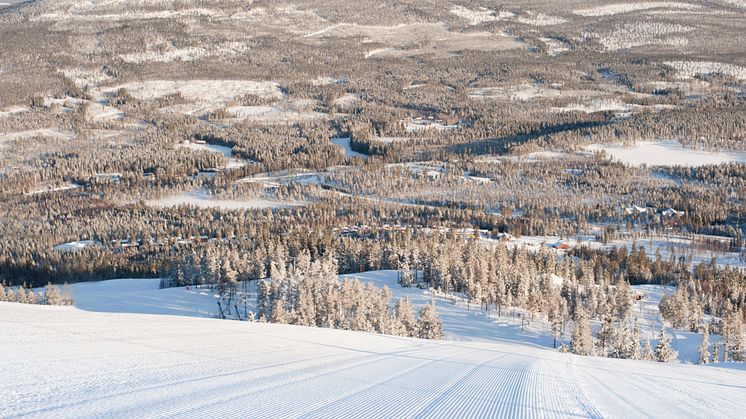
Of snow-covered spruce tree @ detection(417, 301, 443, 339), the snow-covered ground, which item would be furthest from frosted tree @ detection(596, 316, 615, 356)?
the snow-covered ground

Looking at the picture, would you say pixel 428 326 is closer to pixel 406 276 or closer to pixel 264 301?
pixel 264 301

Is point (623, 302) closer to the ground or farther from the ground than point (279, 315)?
closer to the ground

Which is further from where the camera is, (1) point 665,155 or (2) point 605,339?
(1) point 665,155

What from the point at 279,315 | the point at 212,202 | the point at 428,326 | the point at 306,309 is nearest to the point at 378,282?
the point at 428,326

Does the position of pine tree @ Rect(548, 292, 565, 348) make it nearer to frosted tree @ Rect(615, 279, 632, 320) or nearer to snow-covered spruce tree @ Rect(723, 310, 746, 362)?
frosted tree @ Rect(615, 279, 632, 320)

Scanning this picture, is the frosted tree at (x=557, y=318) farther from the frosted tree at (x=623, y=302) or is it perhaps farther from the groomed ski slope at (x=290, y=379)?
the groomed ski slope at (x=290, y=379)

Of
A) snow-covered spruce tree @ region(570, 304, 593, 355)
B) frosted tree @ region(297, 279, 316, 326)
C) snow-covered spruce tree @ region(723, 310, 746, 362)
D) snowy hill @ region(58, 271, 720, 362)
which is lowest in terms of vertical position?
snowy hill @ region(58, 271, 720, 362)

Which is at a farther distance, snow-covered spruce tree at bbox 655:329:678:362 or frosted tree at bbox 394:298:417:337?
frosted tree at bbox 394:298:417:337
